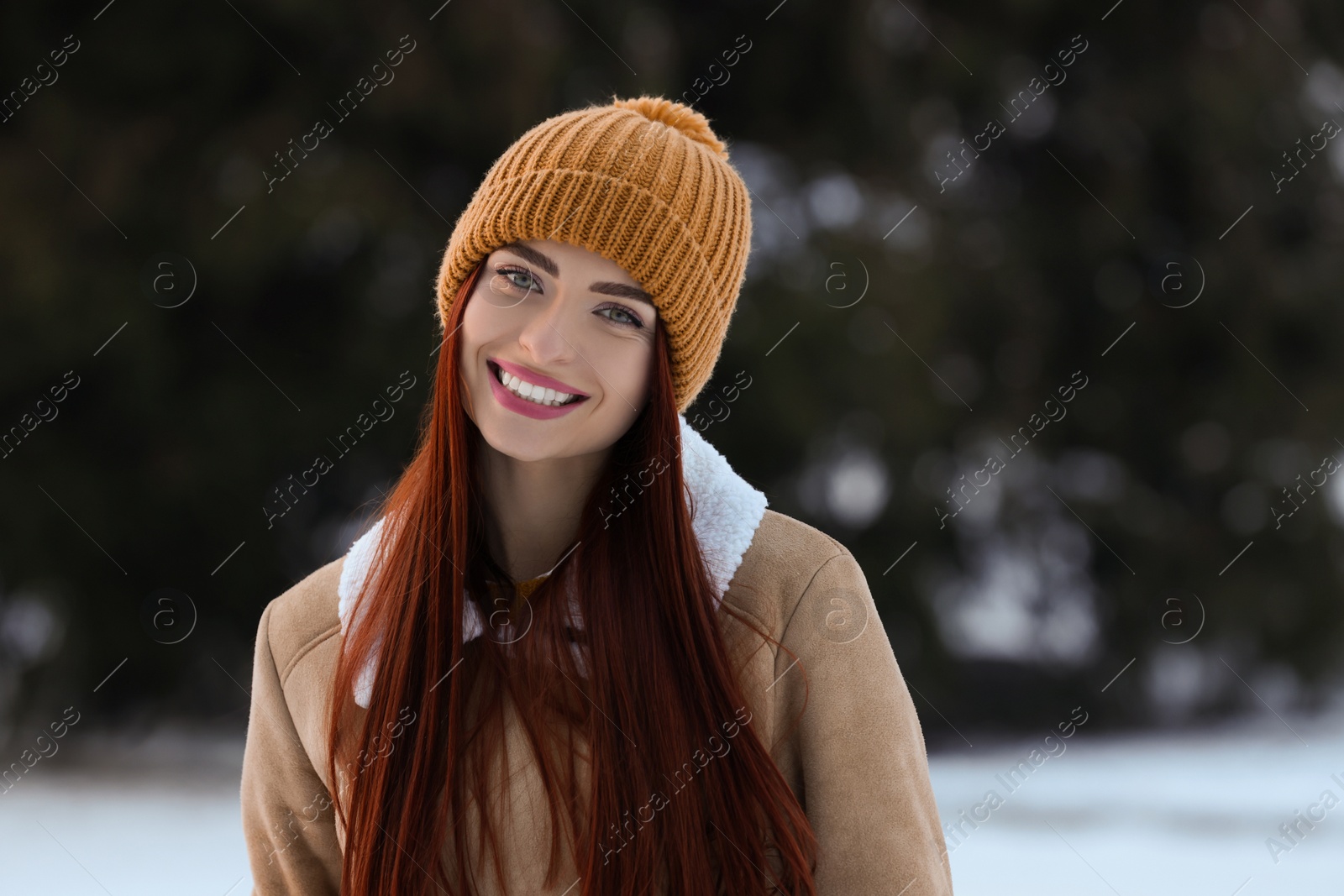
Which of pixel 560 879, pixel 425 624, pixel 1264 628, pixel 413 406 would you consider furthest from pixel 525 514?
pixel 1264 628

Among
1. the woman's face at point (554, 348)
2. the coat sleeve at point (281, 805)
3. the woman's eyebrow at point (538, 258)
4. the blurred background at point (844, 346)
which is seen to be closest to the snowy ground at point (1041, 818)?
the blurred background at point (844, 346)

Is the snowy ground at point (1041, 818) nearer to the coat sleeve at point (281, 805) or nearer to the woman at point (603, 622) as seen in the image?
the coat sleeve at point (281, 805)

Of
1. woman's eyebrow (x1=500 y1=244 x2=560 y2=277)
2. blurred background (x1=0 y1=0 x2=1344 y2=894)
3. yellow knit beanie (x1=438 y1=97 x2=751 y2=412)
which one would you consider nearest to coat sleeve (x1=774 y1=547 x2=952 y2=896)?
yellow knit beanie (x1=438 y1=97 x2=751 y2=412)

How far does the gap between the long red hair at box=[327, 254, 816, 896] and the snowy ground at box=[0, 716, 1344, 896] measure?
1425 mm

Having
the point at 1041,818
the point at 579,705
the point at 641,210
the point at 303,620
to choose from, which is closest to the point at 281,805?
the point at 303,620

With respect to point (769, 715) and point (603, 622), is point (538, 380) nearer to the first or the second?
point (603, 622)

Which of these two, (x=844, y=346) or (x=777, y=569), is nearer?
(x=777, y=569)

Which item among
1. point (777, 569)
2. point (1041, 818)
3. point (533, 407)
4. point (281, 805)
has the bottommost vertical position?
point (1041, 818)

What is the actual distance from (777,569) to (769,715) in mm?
172

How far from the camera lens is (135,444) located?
344cm

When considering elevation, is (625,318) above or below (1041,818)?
above

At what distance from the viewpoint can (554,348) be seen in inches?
52.4

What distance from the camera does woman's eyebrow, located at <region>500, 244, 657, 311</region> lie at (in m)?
1.37

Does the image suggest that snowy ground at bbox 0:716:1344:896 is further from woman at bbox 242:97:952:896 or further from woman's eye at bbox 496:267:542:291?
woman's eye at bbox 496:267:542:291
